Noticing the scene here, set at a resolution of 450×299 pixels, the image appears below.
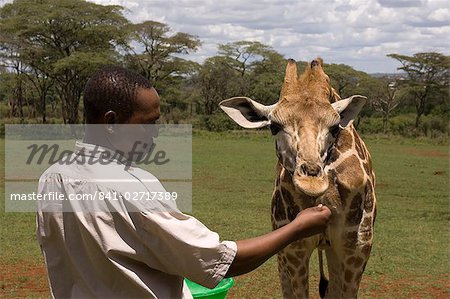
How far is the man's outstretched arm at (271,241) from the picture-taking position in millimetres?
1767

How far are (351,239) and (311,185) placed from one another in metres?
0.77

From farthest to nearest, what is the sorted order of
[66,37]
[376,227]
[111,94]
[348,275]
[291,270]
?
[66,37] < [376,227] < [291,270] < [348,275] < [111,94]

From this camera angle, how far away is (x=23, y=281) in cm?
627

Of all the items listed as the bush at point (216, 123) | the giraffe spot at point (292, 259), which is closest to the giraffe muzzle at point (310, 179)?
the giraffe spot at point (292, 259)

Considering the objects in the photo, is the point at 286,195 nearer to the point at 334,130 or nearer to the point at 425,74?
the point at 334,130

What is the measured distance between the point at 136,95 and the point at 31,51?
97.4 feet

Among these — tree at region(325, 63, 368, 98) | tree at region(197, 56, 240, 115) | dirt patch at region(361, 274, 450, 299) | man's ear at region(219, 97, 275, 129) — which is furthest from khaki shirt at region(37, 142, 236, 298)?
tree at region(197, 56, 240, 115)

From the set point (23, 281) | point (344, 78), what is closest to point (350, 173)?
point (23, 281)

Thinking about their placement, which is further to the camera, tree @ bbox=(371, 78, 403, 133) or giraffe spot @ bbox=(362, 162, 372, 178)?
tree @ bbox=(371, 78, 403, 133)

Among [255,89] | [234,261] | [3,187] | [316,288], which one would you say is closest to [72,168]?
[234,261]

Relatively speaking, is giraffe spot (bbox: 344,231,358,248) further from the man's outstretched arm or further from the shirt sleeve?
the shirt sleeve

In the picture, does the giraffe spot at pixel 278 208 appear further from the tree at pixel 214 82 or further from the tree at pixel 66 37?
the tree at pixel 214 82

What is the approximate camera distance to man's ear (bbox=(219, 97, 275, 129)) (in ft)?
11.1

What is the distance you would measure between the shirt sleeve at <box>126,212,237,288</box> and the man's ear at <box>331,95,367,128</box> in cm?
178
